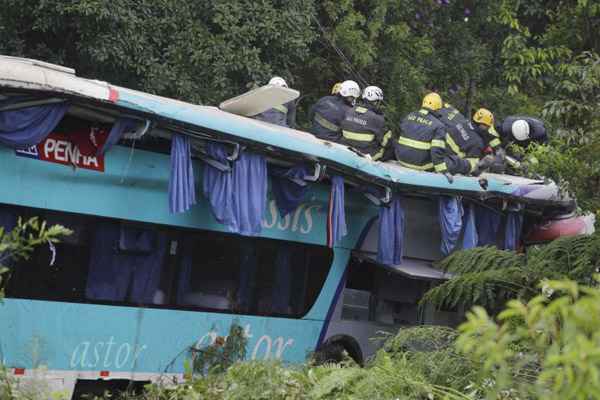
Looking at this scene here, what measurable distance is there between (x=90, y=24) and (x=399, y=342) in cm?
756

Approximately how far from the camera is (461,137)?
13.4 meters

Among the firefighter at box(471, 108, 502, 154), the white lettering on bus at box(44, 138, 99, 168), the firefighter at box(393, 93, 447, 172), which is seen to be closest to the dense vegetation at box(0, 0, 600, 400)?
the firefighter at box(471, 108, 502, 154)

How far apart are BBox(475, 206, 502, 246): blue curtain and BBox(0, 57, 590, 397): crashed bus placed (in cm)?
9

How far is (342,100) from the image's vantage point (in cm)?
1352

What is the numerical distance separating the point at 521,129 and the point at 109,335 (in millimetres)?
7771

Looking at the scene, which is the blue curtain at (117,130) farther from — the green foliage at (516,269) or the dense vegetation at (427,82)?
the green foliage at (516,269)

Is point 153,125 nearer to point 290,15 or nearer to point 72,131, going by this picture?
point 72,131

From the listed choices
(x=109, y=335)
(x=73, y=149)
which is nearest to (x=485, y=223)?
(x=109, y=335)

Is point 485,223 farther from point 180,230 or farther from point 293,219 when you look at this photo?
point 180,230

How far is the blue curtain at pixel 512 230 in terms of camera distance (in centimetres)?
1269

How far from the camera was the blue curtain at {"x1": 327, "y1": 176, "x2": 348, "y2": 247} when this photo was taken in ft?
35.1

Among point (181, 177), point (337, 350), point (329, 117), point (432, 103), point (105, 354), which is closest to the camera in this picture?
point (105, 354)

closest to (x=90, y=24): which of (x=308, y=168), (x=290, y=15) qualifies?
(x=290, y=15)

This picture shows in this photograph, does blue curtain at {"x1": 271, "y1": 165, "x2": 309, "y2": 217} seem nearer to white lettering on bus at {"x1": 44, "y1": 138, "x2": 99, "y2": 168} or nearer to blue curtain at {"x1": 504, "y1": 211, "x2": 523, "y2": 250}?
white lettering on bus at {"x1": 44, "y1": 138, "x2": 99, "y2": 168}
